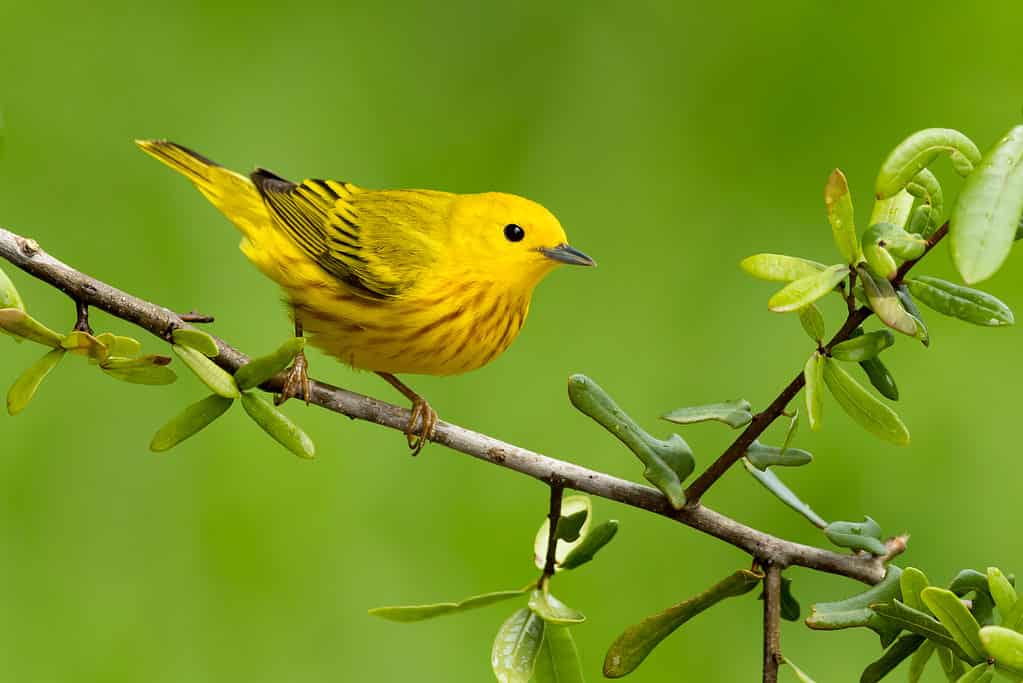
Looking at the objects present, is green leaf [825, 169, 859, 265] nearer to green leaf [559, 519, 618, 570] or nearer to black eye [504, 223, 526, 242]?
green leaf [559, 519, 618, 570]

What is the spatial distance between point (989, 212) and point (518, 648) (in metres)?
0.77

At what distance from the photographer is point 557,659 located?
5.22 feet

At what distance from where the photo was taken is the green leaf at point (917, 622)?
4.51 ft

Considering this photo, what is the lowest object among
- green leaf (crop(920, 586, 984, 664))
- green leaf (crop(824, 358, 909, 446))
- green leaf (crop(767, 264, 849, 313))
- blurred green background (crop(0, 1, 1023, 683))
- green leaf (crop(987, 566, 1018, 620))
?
blurred green background (crop(0, 1, 1023, 683))

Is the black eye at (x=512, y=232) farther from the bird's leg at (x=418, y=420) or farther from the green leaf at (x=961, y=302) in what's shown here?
the green leaf at (x=961, y=302)

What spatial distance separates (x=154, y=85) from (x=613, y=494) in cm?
248

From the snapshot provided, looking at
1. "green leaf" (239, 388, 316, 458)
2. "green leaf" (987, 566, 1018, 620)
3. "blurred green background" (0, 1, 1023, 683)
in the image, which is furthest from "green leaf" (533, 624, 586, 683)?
"blurred green background" (0, 1, 1023, 683)

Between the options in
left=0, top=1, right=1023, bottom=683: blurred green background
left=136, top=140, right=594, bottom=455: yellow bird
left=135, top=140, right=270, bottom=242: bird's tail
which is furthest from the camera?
left=0, top=1, right=1023, bottom=683: blurred green background

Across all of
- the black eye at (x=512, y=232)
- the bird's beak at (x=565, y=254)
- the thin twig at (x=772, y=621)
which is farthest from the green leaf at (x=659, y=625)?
the black eye at (x=512, y=232)

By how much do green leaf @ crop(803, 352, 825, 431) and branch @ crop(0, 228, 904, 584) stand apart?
30cm

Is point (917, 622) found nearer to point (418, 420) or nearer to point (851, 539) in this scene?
point (851, 539)

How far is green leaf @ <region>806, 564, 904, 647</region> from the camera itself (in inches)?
56.7

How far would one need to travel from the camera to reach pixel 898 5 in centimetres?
380

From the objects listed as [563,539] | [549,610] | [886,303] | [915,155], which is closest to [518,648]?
[549,610]
